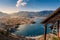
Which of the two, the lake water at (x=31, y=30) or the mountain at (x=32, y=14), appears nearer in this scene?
the lake water at (x=31, y=30)

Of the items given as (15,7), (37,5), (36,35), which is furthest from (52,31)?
(15,7)

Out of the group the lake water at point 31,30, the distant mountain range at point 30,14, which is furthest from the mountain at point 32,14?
the lake water at point 31,30

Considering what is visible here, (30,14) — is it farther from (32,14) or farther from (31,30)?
(31,30)

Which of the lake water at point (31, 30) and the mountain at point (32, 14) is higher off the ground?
the mountain at point (32, 14)

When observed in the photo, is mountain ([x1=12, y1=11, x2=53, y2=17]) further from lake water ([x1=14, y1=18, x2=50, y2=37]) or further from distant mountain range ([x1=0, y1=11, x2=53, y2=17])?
lake water ([x1=14, y1=18, x2=50, y2=37])

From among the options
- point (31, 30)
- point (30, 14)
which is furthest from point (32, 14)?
point (31, 30)

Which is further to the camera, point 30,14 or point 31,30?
point 30,14

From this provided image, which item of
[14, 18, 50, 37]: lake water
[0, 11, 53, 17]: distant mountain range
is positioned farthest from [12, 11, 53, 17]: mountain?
[14, 18, 50, 37]: lake water

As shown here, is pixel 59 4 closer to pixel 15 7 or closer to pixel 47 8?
pixel 47 8

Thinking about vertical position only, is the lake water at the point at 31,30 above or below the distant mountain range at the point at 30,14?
below

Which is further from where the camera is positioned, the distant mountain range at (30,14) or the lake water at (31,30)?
the distant mountain range at (30,14)

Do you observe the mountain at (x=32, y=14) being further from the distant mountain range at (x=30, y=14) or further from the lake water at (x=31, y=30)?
the lake water at (x=31, y=30)
